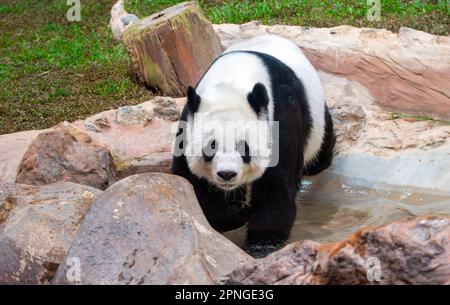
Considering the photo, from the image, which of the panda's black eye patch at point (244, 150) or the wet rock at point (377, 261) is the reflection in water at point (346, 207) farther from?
the wet rock at point (377, 261)

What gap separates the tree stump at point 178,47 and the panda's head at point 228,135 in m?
3.01

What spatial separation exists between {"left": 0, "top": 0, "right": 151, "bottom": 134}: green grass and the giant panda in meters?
2.72

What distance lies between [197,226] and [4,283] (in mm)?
1159

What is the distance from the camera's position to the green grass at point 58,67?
914 centimetres

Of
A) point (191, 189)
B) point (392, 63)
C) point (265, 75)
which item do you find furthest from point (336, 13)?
point (191, 189)

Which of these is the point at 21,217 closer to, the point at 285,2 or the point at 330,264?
the point at 330,264

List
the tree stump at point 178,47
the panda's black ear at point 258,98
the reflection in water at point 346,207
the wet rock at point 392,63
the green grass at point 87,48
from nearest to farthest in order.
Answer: the panda's black ear at point 258,98 < the reflection in water at point 346,207 < the wet rock at point 392,63 < the tree stump at point 178,47 < the green grass at point 87,48

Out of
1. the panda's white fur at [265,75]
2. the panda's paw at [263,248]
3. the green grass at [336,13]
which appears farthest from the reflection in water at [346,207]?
the green grass at [336,13]

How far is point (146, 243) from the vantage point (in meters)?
4.52

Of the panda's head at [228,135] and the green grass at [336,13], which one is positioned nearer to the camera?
the panda's head at [228,135]

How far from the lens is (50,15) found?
14594mm

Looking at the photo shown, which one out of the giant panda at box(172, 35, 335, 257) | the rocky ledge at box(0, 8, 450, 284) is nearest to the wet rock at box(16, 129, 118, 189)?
the rocky ledge at box(0, 8, 450, 284)

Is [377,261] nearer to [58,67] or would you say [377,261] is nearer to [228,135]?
[228,135]

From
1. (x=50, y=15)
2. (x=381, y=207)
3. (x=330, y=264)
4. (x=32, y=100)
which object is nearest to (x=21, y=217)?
(x=330, y=264)
